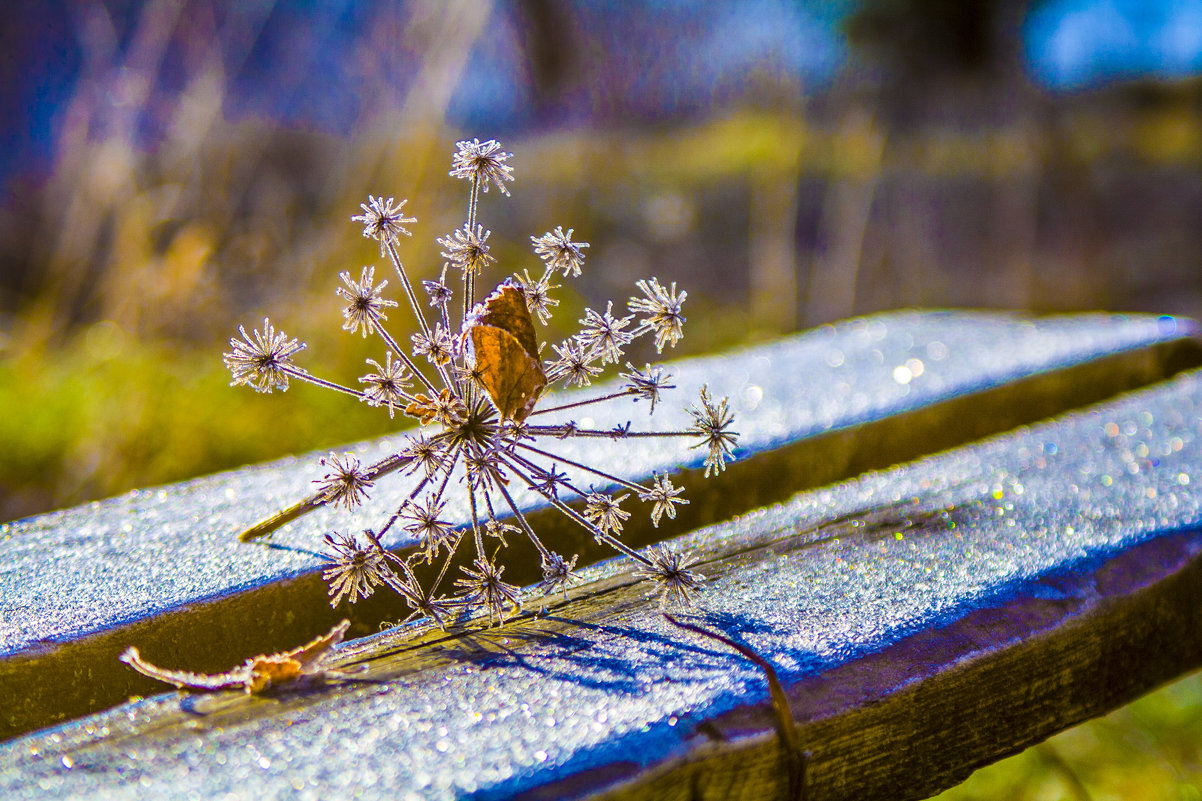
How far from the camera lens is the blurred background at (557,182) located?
8.29ft

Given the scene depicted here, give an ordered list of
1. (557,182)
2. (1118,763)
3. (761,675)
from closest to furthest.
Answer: (761,675), (1118,763), (557,182)

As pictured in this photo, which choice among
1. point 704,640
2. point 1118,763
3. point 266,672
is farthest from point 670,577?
point 1118,763

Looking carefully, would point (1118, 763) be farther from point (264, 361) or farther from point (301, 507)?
point (264, 361)

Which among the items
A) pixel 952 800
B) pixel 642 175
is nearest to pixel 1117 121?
pixel 642 175

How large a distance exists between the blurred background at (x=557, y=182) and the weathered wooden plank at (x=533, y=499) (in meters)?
0.55

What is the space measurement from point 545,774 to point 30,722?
495 millimetres

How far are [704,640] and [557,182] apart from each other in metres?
4.39

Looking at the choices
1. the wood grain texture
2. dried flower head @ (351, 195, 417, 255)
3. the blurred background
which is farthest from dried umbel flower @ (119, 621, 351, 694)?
the blurred background

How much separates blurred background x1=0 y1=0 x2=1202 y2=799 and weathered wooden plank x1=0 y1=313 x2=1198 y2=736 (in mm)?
547

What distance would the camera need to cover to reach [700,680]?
680 mm

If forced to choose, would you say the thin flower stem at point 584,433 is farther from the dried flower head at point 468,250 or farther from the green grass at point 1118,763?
the green grass at point 1118,763

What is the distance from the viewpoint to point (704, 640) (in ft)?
2.45

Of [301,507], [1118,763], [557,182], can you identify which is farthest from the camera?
[557,182]

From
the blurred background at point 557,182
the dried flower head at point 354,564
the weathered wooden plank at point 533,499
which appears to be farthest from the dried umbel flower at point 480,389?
the blurred background at point 557,182
